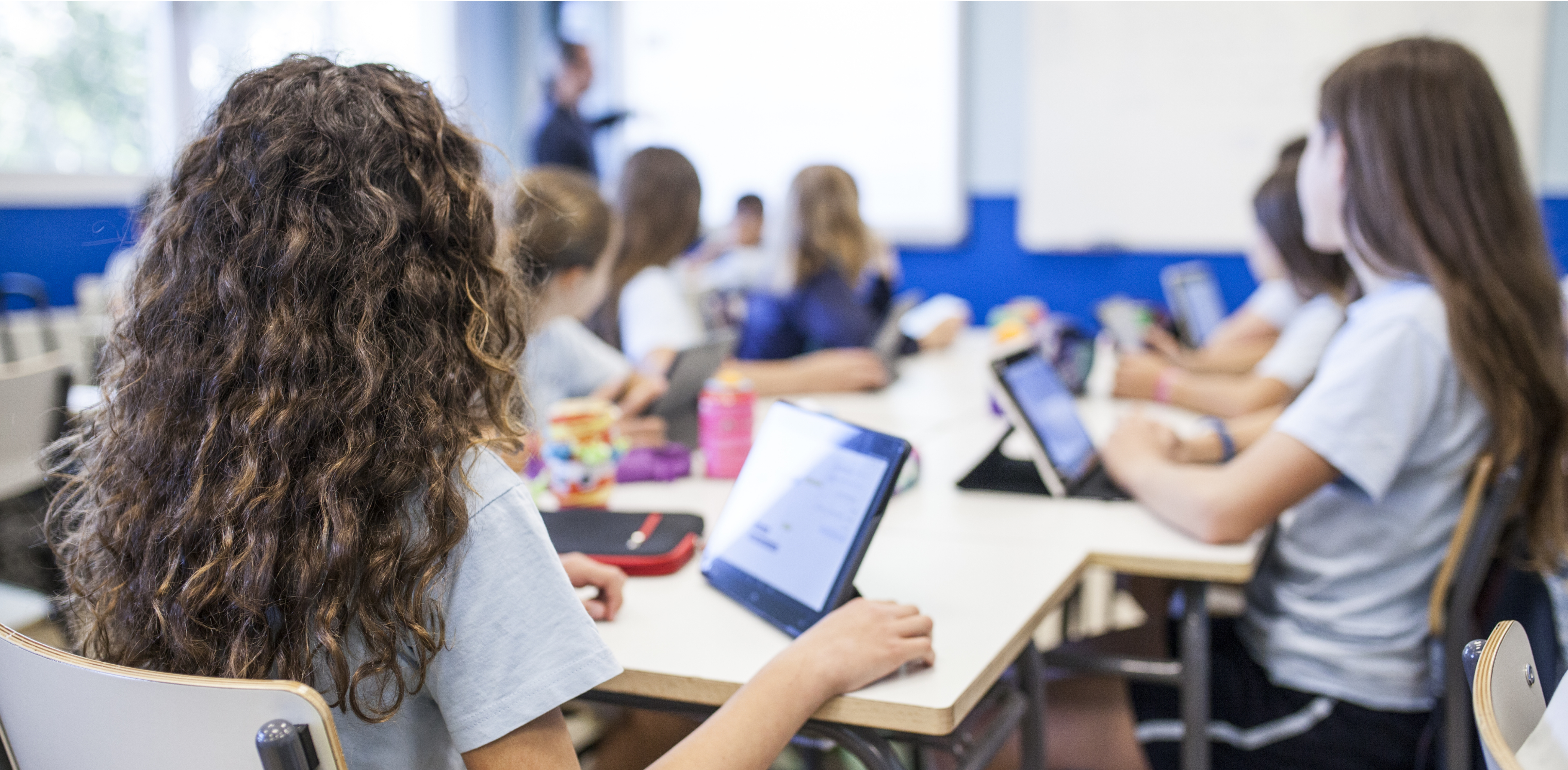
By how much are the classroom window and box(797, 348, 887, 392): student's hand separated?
2.63 metres

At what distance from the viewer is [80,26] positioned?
132 inches

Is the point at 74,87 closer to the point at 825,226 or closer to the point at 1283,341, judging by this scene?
the point at 825,226

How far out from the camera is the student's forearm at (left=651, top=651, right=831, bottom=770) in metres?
0.75

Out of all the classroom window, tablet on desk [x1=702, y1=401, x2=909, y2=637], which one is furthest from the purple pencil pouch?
the classroom window

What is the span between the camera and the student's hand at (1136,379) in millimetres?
2166

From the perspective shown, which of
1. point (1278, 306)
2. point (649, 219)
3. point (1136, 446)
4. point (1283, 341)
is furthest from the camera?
point (1278, 306)

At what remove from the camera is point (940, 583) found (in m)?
1.08

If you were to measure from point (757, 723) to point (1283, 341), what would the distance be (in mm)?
1783

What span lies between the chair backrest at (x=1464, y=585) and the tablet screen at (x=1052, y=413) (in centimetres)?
45

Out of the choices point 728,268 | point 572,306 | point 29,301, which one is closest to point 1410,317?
point 572,306

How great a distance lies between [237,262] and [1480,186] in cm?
126

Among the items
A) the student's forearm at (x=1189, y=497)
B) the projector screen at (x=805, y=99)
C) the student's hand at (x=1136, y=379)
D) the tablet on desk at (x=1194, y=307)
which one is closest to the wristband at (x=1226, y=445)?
the student's forearm at (x=1189, y=497)

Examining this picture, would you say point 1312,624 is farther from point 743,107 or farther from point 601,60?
point 601,60

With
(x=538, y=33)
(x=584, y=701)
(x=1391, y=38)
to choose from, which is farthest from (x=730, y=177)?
(x=584, y=701)
